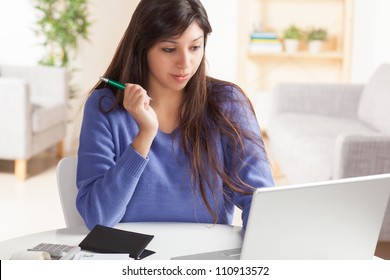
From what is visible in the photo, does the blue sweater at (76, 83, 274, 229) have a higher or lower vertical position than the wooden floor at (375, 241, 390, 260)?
higher

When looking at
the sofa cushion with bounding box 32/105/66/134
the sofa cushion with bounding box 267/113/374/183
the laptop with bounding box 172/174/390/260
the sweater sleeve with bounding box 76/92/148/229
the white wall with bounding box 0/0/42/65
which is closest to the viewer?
the laptop with bounding box 172/174/390/260

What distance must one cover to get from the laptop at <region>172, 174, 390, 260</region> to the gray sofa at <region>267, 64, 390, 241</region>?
1.64 metres

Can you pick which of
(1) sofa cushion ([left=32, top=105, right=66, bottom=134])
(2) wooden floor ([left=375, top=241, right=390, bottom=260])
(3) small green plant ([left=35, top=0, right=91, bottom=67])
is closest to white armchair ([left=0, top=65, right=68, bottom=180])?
(1) sofa cushion ([left=32, top=105, right=66, bottom=134])

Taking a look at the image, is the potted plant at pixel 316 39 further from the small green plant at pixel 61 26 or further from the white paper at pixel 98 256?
the white paper at pixel 98 256

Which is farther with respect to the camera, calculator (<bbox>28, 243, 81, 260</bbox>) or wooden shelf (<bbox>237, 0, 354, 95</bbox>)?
wooden shelf (<bbox>237, 0, 354, 95</bbox>)

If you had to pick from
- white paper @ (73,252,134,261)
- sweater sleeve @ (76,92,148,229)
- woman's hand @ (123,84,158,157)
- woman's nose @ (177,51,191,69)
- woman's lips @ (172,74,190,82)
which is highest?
woman's nose @ (177,51,191,69)

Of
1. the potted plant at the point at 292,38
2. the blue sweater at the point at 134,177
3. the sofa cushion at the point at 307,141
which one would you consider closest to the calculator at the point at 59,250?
the blue sweater at the point at 134,177

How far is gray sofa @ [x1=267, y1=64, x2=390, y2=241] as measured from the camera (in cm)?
264

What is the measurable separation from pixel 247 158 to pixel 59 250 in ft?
1.63

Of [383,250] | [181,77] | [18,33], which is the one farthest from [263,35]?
[181,77]

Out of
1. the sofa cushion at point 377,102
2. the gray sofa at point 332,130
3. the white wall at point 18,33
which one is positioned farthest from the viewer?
the white wall at point 18,33

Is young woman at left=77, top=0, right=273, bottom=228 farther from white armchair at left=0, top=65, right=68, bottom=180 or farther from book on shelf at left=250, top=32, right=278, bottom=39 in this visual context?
book on shelf at left=250, top=32, right=278, bottom=39

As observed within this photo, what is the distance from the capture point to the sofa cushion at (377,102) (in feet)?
11.7
